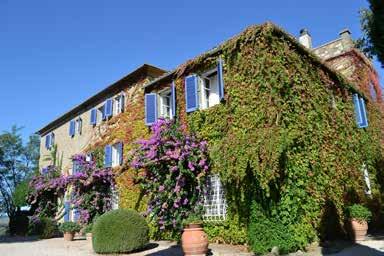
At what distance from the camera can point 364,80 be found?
58.7 feet

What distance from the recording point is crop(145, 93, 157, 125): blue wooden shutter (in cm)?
1474

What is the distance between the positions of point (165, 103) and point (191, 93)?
265cm

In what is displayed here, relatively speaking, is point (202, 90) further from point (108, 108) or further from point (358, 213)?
point (108, 108)

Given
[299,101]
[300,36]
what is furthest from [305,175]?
[300,36]

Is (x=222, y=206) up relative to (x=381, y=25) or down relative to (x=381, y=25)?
down

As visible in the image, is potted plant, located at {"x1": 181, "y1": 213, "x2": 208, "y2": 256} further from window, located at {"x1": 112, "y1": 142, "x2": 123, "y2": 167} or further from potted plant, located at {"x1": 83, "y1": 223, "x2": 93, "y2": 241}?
window, located at {"x1": 112, "y1": 142, "x2": 123, "y2": 167}

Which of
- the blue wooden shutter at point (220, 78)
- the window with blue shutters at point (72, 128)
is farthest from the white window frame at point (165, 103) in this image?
the window with blue shutters at point (72, 128)

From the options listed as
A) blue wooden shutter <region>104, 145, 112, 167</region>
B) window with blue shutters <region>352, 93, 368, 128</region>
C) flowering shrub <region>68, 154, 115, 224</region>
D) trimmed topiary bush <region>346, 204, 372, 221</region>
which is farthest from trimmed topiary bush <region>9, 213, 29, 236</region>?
window with blue shutters <region>352, 93, 368, 128</region>

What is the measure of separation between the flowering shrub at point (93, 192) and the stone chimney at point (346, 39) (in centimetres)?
1354

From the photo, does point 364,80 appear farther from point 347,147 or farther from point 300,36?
point 347,147

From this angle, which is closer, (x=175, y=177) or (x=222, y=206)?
(x=222, y=206)

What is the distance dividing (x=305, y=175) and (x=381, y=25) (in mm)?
4541

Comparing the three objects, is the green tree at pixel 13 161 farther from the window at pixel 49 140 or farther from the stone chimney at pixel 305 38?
the stone chimney at pixel 305 38

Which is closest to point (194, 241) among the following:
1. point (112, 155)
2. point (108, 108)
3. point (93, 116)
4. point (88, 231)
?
point (88, 231)
